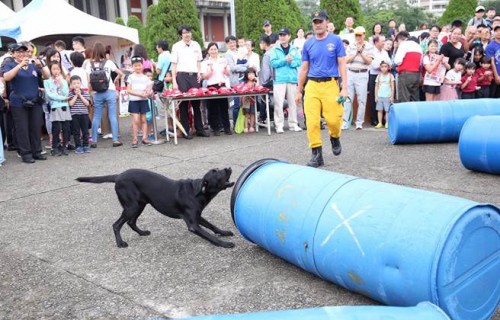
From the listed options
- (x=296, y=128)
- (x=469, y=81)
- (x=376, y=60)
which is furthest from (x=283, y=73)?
(x=469, y=81)

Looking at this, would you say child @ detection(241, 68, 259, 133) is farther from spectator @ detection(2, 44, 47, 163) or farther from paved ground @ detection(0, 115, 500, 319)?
spectator @ detection(2, 44, 47, 163)

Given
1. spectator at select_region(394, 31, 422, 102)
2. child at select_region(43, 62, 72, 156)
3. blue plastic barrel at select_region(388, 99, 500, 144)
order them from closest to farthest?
blue plastic barrel at select_region(388, 99, 500, 144)
child at select_region(43, 62, 72, 156)
spectator at select_region(394, 31, 422, 102)

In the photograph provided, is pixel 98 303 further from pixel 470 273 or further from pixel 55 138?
pixel 55 138

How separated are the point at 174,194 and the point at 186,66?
6.17m

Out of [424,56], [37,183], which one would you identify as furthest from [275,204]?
[424,56]

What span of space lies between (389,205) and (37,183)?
5518 millimetres

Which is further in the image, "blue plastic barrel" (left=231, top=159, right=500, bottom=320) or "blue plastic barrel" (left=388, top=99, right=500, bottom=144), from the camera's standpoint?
"blue plastic barrel" (left=388, top=99, right=500, bottom=144)

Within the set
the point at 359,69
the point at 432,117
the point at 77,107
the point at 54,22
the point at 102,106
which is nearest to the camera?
the point at 432,117

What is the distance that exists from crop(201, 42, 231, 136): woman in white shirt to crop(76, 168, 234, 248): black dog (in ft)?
20.4

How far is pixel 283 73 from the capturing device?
1006cm

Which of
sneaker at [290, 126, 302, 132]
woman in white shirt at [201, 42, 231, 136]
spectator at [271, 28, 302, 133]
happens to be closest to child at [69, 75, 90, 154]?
woman in white shirt at [201, 42, 231, 136]

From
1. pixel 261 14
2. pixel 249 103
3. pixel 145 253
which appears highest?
pixel 261 14

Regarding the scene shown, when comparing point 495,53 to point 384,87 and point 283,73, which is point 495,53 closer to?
point 384,87

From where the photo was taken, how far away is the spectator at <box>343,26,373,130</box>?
10062mm
